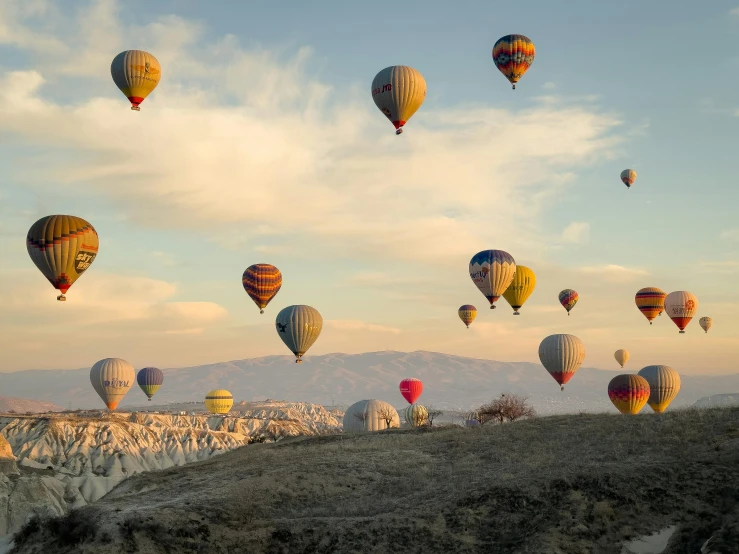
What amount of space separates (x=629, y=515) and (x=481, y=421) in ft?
145

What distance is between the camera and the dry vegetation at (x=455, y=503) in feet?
104

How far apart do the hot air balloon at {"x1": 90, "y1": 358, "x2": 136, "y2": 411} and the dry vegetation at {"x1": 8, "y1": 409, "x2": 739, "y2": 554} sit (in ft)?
296

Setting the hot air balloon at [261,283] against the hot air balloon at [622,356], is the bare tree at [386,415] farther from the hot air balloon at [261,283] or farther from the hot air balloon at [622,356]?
the hot air balloon at [622,356]

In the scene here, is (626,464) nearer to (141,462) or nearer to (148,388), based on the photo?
(141,462)

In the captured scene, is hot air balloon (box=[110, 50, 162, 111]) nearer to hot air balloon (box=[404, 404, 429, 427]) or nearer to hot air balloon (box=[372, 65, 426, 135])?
hot air balloon (box=[372, 65, 426, 135])

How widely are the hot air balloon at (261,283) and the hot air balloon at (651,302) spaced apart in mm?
47254

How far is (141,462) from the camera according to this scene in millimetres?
142375

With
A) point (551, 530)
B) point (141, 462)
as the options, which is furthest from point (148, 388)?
point (551, 530)

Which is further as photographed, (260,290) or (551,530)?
(260,290)

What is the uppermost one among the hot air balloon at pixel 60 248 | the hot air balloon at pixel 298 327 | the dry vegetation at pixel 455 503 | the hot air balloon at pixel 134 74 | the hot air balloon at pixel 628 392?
the hot air balloon at pixel 134 74

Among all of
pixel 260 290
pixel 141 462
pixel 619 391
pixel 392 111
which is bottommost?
pixel 141 462

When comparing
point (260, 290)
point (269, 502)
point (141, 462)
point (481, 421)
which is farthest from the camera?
point (141, 462)

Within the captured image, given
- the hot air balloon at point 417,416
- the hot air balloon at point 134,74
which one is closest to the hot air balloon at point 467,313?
the hot air balloon at point 417,416

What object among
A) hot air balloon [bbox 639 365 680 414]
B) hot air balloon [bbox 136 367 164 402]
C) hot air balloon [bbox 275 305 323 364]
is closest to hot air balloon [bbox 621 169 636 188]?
hot air balloon [bbox 639 365 680 414]
